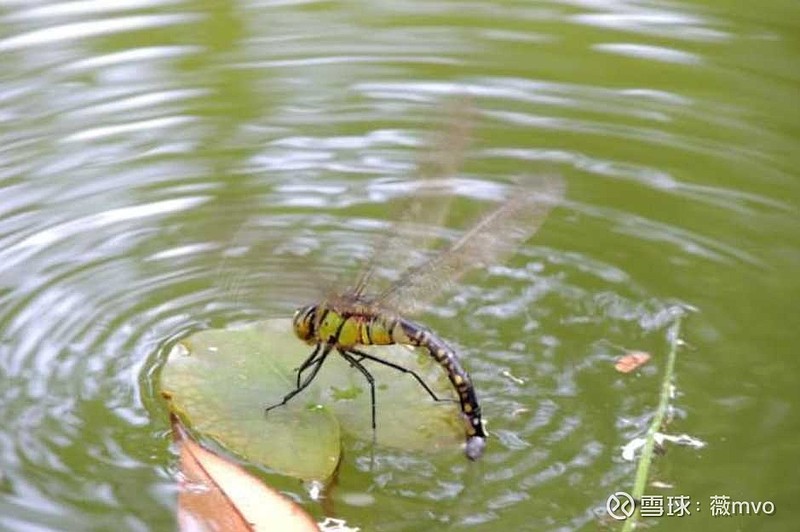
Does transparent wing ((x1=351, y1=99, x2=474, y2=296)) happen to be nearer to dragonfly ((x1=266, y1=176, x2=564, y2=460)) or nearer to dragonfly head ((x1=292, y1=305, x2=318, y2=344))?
dragonfly ((x1=266, y1=176, x2=564, y2=460))

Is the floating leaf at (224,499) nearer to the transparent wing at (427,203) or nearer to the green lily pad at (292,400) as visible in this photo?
the green lily pad at (292,400)

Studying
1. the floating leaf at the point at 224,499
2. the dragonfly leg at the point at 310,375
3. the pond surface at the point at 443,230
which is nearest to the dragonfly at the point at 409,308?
the dragonfly leg at the point at 310,375

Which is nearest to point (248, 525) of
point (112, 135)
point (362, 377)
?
point (362, 377)

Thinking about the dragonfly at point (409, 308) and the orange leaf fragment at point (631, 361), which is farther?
the orange leaf fragment at point (631, 361)

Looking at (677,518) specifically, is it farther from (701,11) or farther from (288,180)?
(701,11)

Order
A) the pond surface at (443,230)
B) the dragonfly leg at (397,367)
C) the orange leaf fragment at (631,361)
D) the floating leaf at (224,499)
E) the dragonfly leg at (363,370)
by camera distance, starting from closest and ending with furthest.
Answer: the floating leaf at (224,499) → the pond surface at (443,230) → the dragonfly leg at (363,370) → the dragonfly leg at (397,367) → the orange leaf fragment at (631,361)

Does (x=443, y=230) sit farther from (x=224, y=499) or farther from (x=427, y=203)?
(x=224, y=499)

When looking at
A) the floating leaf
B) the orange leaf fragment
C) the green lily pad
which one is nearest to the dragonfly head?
the green lily pad
